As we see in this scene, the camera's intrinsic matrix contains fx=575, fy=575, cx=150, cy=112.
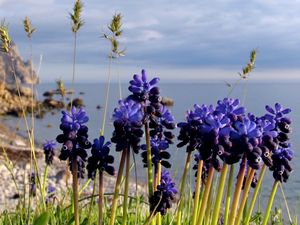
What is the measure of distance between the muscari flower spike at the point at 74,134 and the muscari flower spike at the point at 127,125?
0.21 metres

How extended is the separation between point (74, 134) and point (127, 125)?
32 cm

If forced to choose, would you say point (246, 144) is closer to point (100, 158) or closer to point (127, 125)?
point (127, 125)

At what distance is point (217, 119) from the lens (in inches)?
118

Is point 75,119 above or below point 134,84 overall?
below

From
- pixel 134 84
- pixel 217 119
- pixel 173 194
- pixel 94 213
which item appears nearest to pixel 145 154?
pixel 173 194

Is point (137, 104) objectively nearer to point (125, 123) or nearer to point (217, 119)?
point (125, 123)

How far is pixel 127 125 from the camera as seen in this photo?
3029 mm

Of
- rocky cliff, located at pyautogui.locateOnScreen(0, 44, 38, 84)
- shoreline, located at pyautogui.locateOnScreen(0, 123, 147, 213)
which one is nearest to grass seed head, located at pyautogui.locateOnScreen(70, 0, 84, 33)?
rocky cliff, located at pyautogui.locateOnScreen(0, 44, 38, 84)

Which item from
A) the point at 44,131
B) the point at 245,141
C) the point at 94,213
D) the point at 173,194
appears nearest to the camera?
the point at 245,141

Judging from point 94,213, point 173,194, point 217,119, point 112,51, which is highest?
point 112,51

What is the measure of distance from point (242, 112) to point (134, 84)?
0.63 meters

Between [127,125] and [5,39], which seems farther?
[5,39]

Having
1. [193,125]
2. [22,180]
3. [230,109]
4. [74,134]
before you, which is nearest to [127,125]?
[74,134]

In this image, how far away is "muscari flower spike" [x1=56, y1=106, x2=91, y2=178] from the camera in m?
3.15
